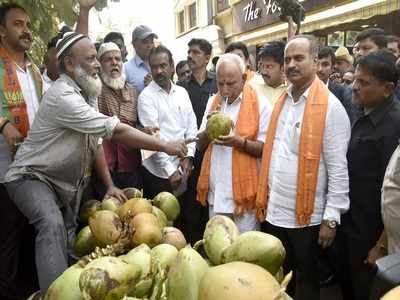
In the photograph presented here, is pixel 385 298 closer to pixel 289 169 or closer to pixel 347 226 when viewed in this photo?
Result: pixel 289 169

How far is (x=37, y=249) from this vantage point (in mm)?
2244

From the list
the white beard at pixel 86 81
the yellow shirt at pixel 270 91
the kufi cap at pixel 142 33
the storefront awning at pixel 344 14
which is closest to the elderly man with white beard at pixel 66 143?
the white beard at pixel 86 81

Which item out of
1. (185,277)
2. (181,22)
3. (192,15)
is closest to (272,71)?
(185,277)

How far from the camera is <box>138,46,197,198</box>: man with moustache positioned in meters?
3.88

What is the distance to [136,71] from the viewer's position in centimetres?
499

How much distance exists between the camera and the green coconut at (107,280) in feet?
4.21

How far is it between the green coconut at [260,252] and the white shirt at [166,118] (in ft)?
7.73

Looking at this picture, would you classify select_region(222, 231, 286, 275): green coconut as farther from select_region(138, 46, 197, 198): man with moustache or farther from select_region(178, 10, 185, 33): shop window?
select_region(178, 10, 185, 33): shop window

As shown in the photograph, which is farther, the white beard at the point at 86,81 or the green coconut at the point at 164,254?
the white beard at the point at 86,81

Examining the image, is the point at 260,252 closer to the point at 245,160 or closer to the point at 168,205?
the point at 168,205

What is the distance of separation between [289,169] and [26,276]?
1903 millimetres

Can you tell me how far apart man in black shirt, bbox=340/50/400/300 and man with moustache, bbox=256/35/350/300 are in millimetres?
204

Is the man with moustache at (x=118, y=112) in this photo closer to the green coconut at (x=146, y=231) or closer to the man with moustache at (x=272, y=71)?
the man with moustache at (x=272, y=71)

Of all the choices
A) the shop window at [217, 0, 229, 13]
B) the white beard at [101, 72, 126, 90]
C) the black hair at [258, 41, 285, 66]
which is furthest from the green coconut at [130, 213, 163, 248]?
the shop window at [217, 0, 229, 13]
